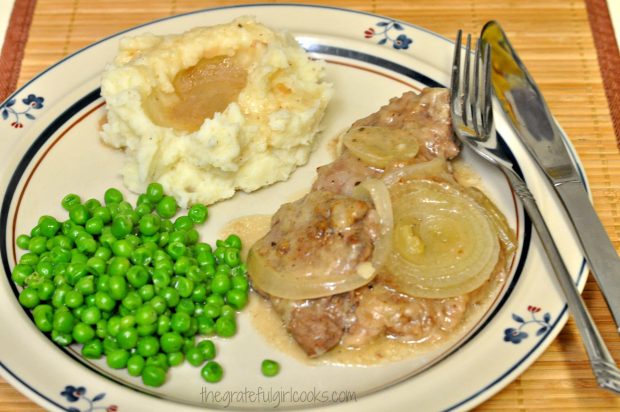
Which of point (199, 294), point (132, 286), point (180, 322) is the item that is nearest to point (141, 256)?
point (132, 286)

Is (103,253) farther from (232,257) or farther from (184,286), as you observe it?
(232,257)

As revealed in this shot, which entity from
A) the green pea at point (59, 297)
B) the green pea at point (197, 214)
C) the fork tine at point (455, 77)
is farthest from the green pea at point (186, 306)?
the fork tine at point (455, 77)

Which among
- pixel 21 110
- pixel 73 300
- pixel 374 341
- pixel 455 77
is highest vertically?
pixel 21 110

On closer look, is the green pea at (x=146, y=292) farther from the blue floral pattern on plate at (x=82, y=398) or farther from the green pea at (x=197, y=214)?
the green pea at (x=197, y=214)

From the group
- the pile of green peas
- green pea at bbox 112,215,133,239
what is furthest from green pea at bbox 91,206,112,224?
green pea at bbox 112,215,133,239

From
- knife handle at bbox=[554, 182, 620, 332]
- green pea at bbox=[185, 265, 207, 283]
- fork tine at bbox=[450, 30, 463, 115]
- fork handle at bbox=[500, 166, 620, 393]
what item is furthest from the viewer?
fork tine at bbox=[450, 30, 463, 115]

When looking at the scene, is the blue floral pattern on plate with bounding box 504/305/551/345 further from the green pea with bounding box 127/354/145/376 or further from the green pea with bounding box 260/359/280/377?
the green pea with bounding box 127/354/145/376
